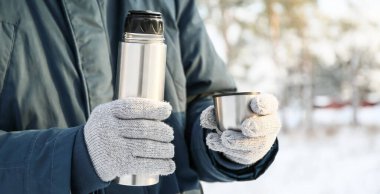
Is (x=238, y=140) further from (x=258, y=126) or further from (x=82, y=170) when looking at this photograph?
(x=82, y=170)

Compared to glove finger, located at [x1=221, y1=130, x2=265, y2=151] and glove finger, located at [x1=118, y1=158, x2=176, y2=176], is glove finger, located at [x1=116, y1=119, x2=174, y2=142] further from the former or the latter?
glove finger, located at [x1=221, y1=130, x2=265, y2=151]

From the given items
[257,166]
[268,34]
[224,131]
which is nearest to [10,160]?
[224,131]

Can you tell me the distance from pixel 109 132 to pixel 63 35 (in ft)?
1.21

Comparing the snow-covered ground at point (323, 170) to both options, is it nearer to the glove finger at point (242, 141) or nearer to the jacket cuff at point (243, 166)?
the jacket cuff at point (243, 166)

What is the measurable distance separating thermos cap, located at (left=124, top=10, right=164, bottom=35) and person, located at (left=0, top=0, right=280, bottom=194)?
0.44 feet

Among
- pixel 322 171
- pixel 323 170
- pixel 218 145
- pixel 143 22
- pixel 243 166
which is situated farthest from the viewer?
pixel 323 170

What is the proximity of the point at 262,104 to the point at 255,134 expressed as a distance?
0.07 meters

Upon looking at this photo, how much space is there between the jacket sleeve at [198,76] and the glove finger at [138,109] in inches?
15.1

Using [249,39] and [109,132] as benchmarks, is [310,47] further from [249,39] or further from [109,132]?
[109,132]

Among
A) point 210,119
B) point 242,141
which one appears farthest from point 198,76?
point 242,141

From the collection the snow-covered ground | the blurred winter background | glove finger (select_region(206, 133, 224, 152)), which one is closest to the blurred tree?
the blurred winter background

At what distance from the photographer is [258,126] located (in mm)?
1054

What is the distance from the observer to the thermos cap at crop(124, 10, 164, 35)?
35.8 inches

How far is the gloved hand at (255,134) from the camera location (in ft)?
3.48
